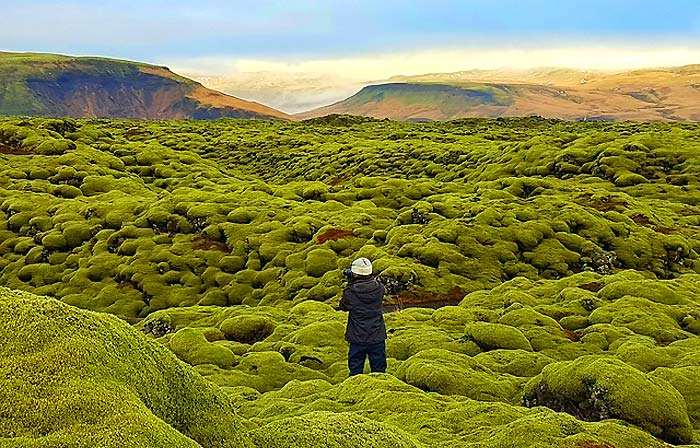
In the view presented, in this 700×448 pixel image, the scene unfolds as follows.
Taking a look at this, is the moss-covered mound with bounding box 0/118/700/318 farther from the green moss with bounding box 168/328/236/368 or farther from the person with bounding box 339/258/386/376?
the person with bounding box 339/258/386/376

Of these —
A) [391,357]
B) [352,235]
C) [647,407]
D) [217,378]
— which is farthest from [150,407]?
[352,235]

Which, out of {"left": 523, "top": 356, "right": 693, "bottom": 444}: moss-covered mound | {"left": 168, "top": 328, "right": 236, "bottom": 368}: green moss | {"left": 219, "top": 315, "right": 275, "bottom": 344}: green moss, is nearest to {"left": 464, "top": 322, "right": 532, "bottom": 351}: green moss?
{"left": 523, "top": 356, "right": 693, "bottom": 444}: moss-covered mound

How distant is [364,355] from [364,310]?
138cm

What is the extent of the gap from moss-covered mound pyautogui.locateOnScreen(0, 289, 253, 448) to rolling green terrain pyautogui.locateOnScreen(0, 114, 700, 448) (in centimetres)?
2

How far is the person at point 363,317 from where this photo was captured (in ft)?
57.9

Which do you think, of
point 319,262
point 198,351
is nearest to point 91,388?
point 198,351

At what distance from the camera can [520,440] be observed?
1083cm

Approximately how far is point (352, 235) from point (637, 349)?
23555 mm

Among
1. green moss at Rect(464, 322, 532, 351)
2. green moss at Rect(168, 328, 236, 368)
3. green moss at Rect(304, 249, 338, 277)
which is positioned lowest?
green moss at Rect(304, 249, 338, 277)

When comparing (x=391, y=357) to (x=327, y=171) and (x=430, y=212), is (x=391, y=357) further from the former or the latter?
(x=327, y=171)

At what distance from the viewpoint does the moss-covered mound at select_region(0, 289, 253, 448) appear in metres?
5.59

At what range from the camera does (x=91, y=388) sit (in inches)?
238

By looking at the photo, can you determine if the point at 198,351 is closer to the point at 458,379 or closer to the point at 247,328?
the point at 247,328

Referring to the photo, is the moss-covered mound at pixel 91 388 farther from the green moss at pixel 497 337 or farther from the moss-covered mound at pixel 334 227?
the moss-covered mound at pixel 334 227
